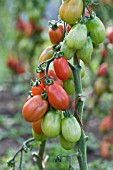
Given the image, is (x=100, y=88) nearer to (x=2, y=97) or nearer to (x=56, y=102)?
(x=56, y=102)

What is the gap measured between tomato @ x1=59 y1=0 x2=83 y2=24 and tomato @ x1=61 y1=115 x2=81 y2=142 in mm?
303

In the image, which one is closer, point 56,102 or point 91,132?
point 56,102

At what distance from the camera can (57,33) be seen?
1543mm

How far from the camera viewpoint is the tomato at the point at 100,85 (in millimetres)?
2941

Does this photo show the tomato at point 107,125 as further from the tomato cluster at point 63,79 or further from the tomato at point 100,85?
the tomato cluster at point 63,79

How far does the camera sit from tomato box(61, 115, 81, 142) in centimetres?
144

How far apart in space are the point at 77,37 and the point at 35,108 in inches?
9.8

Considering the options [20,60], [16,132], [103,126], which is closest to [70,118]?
[103,126]

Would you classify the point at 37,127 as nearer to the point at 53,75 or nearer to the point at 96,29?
the point at 53,75

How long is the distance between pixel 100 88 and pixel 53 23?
1.46 metres

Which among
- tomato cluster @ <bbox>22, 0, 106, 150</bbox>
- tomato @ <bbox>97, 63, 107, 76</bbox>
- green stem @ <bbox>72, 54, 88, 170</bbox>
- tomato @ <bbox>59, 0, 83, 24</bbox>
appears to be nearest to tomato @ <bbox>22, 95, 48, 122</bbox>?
tomato cluster @ <bbox>22, 0, 106, 150</bbox>

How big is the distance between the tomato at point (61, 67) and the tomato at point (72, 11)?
0.40 ft

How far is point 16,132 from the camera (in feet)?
11.7

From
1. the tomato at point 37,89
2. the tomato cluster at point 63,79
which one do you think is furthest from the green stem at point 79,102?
the tomato at point 37,89
